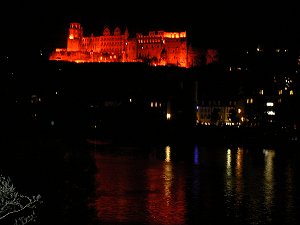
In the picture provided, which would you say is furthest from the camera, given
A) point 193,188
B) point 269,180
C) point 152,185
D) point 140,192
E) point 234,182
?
point 269,180

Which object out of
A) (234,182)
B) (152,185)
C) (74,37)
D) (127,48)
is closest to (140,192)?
(152,185)

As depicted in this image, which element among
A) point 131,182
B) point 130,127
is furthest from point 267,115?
point 131,182

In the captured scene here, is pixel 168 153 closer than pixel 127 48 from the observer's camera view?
Yes

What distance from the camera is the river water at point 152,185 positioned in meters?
13.5

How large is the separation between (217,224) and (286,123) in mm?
26916

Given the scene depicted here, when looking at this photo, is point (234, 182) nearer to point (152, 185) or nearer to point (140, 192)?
point (152, 185)

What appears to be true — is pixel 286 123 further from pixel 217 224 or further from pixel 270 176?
pixel 217 224

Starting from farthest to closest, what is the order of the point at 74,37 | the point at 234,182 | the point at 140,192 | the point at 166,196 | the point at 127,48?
the point at 74,37
the point at 127,48
the point at 234,182
the point at 140,192
the point at 166,196

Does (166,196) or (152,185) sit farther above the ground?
(152,185)

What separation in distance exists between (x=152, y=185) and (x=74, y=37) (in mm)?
49392

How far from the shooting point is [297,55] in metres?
57.8

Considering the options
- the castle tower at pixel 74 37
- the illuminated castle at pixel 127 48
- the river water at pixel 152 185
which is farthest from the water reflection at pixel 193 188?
the castle tower at pixel 74 37

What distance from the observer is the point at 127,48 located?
65.9 metres

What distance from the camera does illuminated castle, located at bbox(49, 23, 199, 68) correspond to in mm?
64062
